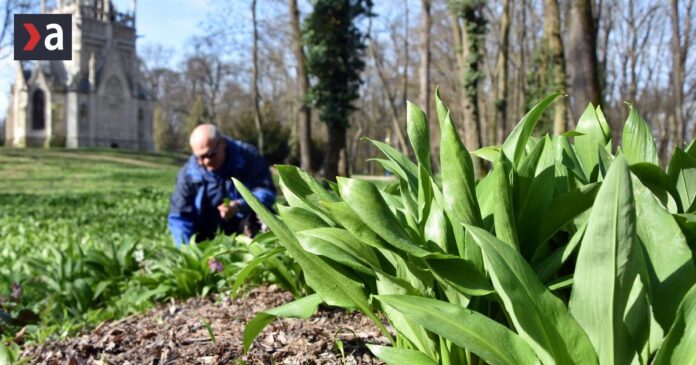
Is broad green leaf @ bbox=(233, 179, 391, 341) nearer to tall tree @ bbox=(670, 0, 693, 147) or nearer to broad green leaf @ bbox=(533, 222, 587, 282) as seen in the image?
broad green leaf @ bbox=(533, 222, 587, 282)

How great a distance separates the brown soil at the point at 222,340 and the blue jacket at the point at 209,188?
2.16 m

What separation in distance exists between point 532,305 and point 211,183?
15.2ft

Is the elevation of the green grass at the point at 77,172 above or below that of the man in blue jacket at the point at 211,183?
below

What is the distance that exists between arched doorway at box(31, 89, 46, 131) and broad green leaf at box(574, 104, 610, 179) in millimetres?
47997

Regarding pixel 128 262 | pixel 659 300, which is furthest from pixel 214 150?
pixel 659 300

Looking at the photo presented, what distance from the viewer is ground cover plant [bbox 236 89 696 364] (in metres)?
1.35

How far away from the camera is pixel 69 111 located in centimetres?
4425

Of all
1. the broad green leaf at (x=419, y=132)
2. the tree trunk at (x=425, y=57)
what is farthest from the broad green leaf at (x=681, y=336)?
the tree trunk at (x=425, y=57)

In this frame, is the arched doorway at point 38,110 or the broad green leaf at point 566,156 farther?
the arched doorway at point 38,110

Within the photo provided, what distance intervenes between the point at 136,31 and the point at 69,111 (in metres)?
8.26

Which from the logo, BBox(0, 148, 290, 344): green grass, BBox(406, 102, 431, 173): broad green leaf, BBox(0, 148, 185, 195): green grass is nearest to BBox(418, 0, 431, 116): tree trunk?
BBox(0, 148, 185, 195): green grass

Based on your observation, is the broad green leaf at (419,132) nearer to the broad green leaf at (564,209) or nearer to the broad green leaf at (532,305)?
the broad green leaf at (564,209)

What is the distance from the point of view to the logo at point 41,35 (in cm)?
879

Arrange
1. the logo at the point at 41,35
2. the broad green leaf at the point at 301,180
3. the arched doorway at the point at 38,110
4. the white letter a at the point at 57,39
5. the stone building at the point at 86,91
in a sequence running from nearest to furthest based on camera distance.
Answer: the broad green leaf at the point at 301,180, the logo at the point at 41,35, the white letter a at the point at 57,39, the stone building at the point at 86,91, the arched doorway at the point at 38,110
